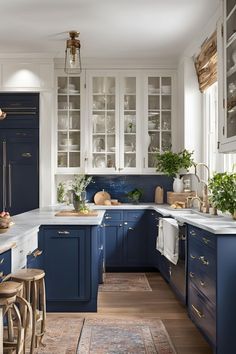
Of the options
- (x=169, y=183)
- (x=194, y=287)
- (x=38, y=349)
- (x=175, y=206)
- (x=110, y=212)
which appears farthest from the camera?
(x=169, y=183)

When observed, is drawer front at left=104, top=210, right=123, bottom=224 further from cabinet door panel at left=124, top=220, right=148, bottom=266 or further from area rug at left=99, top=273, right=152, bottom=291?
area rug at left=99, top=273, right=152, bottom=291

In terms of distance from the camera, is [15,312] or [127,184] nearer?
[15,312]

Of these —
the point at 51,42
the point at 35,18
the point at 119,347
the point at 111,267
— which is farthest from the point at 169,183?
the point at 119,347

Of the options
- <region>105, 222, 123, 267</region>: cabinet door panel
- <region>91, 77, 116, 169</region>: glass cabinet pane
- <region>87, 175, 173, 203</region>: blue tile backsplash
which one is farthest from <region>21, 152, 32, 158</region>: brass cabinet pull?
<region>105, 222, 123, 267</region>: cabinet door panel

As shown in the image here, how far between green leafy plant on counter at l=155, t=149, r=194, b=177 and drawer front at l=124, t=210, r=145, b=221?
0.62 m

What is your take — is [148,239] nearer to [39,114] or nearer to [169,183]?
[169,183]

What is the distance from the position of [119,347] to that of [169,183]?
377 centimetres

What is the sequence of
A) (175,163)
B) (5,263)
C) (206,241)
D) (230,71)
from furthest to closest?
(175,163)
(230,71)
(206,241)
(5,263)

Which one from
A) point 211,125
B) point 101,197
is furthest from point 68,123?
point 211,125

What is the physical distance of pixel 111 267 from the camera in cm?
656

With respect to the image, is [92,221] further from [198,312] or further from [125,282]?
[125,282]

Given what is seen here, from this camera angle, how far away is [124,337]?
386cm

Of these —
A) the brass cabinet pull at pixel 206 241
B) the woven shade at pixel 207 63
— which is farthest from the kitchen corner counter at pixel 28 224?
the woven shade at pixel 207 63

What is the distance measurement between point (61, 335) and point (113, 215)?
274 cm
